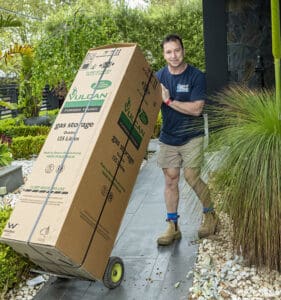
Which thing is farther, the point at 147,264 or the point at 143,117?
the point at 147,264

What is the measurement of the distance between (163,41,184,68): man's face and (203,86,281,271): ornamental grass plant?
2.18ft

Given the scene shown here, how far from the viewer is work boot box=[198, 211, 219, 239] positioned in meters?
3.42

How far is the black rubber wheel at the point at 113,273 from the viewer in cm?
296

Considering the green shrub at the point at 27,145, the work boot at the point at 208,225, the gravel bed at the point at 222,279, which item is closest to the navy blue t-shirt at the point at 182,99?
the work boot at the point at 208,225

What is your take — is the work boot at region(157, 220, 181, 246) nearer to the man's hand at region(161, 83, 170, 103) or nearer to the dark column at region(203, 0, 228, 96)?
the man's hand at region(161, 83, 170, 103)

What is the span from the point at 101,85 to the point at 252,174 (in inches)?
44.2

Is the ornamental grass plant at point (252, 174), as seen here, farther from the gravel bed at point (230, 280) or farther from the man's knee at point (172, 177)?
the man's knee at point (172, 177)

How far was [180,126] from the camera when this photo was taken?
3.54 m

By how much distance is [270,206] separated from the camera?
2.59 meters

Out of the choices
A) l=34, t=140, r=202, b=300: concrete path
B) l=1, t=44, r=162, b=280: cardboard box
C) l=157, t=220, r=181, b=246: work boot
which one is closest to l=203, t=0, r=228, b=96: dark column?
l=34, t=140, r=202, b=300: concrete path

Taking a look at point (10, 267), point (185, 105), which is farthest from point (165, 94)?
point (10, 267)

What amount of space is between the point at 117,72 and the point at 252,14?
4474mm

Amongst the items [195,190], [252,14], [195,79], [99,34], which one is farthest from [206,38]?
[195,190]

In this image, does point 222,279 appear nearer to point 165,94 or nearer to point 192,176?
point 192,176
